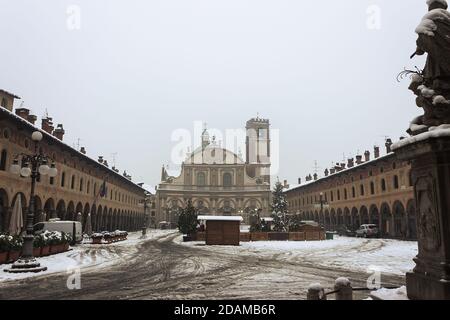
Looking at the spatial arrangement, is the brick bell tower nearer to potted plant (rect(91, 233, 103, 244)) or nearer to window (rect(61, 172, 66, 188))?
window (rect(61, 172, 66, 188))

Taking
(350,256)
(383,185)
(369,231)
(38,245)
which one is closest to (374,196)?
(383,185)

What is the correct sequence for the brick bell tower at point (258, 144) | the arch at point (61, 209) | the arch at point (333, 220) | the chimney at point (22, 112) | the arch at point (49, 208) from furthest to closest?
1. the brick bell tower at point (258, 144)
2. the arch at point (333, 220)
3. the arch at point (61, 209)
4. the arch at point (49, 208)
5. the chimney at point (22, 112)

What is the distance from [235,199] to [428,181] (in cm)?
7555

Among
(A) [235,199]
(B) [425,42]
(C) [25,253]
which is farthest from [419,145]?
(A) [235,199]

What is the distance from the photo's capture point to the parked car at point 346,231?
41428 mm

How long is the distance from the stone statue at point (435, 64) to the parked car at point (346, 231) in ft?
128

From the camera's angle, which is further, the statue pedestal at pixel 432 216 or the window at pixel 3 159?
the window at pixel 3 159

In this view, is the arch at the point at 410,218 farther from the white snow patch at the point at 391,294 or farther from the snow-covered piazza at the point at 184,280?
the white snow patch at the point at 391,294

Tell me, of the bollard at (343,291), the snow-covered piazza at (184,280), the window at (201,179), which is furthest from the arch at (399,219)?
the window at (201,179)

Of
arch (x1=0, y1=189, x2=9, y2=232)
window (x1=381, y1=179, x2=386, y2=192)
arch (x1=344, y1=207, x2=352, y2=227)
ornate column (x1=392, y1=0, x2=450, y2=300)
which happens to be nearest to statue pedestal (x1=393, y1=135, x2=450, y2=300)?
ornate column (x1=392, y1=0, x2=450, y2=300)

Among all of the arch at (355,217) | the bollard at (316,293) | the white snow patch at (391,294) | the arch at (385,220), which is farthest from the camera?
the arch at (355,217)

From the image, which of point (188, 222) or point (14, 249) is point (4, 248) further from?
point (188, 222)
